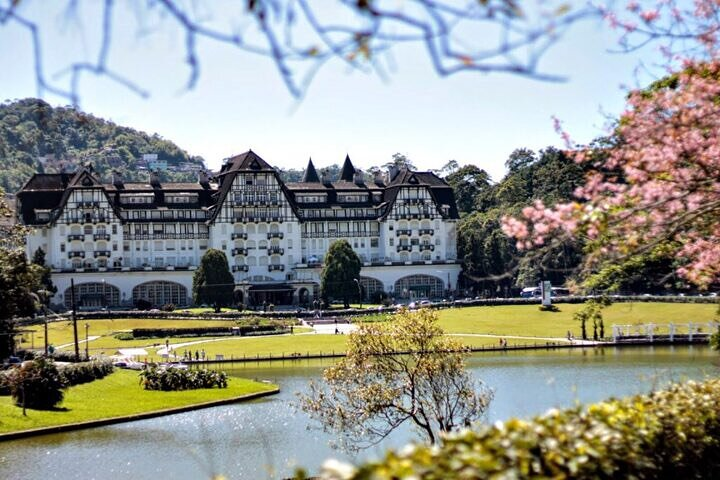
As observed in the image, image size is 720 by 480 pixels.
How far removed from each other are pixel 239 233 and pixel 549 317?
30.2m

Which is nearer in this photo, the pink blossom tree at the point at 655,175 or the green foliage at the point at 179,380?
the pink blossom tree at the point at 655,175

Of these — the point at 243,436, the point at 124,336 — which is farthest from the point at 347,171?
the point at 243,436

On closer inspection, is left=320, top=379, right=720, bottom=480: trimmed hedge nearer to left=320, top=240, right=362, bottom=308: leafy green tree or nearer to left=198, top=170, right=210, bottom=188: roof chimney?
left=320, top=240, right=362, bottom=308: leafy green tree

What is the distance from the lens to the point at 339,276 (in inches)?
2987

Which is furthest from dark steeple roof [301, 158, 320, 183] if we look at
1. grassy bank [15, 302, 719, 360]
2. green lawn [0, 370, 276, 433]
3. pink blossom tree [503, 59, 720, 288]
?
pink blossom tree [503, 59, 720, 288]

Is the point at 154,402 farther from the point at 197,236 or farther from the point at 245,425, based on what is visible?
the point at 197,236

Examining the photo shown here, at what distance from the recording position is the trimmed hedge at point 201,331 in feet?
208

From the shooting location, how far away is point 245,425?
29.7 metres

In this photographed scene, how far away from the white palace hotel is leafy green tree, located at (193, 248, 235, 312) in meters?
5.82

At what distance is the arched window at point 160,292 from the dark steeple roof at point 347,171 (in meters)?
24.9

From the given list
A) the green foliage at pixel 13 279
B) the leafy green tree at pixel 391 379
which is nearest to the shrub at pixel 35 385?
the green foliage at pixel 13 279

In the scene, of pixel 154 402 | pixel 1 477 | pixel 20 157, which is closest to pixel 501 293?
pixel 154 402

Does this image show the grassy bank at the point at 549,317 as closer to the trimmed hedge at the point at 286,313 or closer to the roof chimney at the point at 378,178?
the trimmed hedge at the point at 286,313

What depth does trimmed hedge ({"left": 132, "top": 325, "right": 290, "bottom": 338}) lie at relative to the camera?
63438 millimetres
